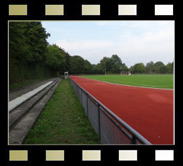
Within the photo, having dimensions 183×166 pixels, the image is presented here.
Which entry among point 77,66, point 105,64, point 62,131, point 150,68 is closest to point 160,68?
point 150,68

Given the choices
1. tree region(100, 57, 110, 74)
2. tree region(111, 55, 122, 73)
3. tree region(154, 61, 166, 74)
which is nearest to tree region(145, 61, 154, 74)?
tree region(154, 61, 166, 74)

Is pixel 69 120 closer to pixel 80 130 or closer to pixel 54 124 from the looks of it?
pixel 54 124

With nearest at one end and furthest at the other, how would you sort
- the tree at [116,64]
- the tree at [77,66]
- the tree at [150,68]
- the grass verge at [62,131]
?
the grass verge at [62,131], the tree at [77,66], the tree at [116,64], the tree at [150,68]

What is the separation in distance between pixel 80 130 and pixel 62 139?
754 millimetres

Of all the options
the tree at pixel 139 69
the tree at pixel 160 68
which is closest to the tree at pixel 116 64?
the tree at pixel 139 69

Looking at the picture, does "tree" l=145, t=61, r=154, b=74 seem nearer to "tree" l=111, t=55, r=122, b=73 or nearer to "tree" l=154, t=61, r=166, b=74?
"tree" l=154, t=61, r=166, b=74

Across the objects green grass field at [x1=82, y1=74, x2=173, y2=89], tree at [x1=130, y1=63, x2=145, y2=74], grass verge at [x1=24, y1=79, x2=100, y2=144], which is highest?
tree at [x1=130, y1=63, x2=145, y2=74]

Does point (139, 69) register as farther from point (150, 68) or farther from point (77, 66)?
point (77, 66)

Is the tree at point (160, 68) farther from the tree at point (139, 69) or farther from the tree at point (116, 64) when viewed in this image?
the tree at point (116, 64)

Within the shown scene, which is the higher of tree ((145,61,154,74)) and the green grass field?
tree ((145,61,154,74))

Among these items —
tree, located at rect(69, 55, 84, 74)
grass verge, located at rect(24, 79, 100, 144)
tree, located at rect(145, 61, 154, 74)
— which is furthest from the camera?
tree, located at rect(145, 61, 154, 74)

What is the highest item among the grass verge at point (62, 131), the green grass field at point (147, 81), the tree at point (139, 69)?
the tree at point (139, 69)

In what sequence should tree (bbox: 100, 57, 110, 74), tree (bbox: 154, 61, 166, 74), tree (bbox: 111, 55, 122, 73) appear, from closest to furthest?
tree (bbox: 154, 61, 166, 74) < tree (bbox: 111, 55, 122, 73) < tree (bbox: 100, 57, 110, 74)
